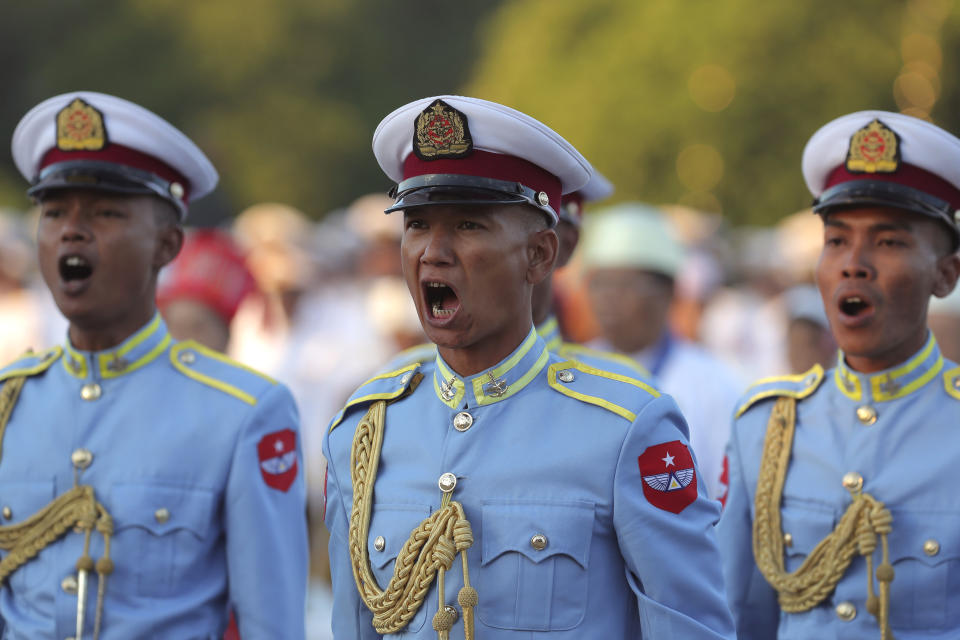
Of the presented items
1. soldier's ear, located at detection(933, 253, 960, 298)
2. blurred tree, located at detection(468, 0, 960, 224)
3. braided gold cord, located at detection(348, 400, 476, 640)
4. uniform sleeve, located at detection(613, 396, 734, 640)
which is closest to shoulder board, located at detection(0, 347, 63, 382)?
braided gold cord, located at detection(348, 400, 476, 640)

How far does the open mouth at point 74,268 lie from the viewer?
396cm

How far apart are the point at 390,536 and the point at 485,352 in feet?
1.66

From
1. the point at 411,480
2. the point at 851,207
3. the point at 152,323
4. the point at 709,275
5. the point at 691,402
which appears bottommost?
the point at 411,480

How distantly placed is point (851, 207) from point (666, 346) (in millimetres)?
3231

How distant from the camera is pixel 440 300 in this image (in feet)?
10.4

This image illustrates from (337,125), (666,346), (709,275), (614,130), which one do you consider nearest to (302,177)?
(337,125)

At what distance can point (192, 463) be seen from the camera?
3.92 m

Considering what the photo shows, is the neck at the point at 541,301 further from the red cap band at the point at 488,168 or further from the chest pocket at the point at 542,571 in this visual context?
the chest pocket at the point at 542,571

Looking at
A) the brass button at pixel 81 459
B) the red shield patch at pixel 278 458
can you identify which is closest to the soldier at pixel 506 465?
the red shield patch at pixel 278 458

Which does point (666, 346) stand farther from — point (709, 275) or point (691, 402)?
point (709, 275)

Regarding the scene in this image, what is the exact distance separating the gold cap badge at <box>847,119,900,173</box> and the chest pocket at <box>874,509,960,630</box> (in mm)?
1005

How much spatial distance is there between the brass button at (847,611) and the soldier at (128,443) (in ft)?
5.15

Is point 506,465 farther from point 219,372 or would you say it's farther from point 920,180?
point 920,180

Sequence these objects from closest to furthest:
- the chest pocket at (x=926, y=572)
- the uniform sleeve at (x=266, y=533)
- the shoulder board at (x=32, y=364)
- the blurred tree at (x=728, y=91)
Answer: the chest pocket at (x=926, y=572)
the uniform sleeve at (x=266, y=533)
the shoulder board at (x=32, y=364)
the blurred tree at (x=728, y=91)
